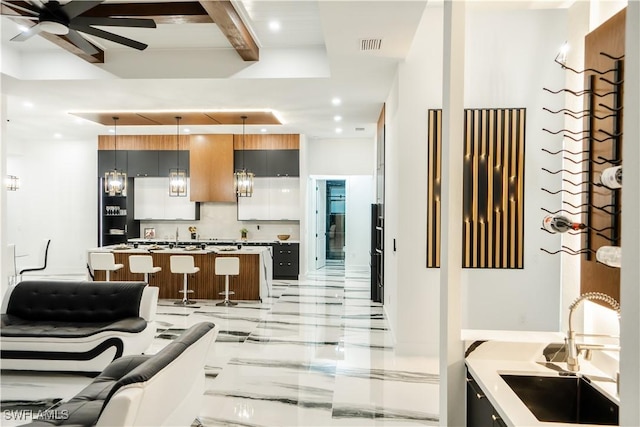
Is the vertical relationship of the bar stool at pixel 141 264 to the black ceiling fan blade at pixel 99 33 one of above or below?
below

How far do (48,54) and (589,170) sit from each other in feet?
19.5

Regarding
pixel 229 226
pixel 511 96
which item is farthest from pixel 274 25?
pixel 229 226

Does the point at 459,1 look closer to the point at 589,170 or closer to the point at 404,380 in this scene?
the point at 589,170

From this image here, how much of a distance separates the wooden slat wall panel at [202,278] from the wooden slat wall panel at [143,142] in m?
3.15

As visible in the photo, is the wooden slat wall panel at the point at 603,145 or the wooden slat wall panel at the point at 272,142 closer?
the wooden slat wall panel at the point at 603,145

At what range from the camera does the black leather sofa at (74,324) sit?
3.78 m

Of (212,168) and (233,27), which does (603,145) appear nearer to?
(233,27)

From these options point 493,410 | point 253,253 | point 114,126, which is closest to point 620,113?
point 493,410

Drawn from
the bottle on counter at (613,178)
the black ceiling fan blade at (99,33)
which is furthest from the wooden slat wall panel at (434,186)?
the black ceiling fan blade at (99,33)

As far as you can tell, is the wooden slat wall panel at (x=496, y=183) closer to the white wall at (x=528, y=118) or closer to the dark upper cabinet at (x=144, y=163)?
the white wall at (x=528, y=118)

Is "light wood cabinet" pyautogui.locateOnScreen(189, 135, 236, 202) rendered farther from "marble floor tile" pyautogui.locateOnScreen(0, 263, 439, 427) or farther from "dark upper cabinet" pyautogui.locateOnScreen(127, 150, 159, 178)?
"marble floor tile" pyautogui.locateOnScreen(0, 263, 439, 427)

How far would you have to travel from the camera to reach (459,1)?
213 centimetres

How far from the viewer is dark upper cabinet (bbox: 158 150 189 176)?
9.57 metres

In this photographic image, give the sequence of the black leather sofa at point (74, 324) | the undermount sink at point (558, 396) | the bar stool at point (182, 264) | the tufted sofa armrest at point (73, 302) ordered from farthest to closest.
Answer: the bar stool at point (182, 264)
the tufted sofa armrest at point (73, 302)
the black leather sofa at point (74, 324)
the undermount sink at point (558, 396)
